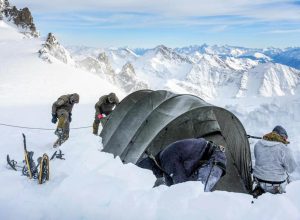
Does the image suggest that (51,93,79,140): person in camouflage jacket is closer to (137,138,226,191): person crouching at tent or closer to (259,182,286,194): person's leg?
(137,138,226,191): person crouching at tent

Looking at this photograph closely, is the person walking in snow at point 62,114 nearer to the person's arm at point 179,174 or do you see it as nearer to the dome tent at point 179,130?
the dome tent at point 179,130

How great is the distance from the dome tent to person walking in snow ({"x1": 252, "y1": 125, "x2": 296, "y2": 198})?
1255mm

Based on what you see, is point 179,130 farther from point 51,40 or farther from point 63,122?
point 51,40

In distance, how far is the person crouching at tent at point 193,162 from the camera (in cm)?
548

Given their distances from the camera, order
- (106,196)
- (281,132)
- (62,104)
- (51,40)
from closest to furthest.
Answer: (106,196) → (281,132) → (62,104) → (51,40)

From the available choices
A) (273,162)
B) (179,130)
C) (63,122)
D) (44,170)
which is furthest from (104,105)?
(273,162)

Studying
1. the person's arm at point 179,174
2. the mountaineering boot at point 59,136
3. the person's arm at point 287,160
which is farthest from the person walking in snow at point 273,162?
the mountaineering boot at point 59,136

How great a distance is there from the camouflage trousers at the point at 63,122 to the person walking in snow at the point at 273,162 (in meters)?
6.51

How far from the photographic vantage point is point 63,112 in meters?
11.7

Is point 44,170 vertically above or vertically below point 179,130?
below

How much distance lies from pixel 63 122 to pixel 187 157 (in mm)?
6892

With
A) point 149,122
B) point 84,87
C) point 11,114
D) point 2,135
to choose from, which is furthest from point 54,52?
point 149,122

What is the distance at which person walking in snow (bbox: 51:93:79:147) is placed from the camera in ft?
37.3

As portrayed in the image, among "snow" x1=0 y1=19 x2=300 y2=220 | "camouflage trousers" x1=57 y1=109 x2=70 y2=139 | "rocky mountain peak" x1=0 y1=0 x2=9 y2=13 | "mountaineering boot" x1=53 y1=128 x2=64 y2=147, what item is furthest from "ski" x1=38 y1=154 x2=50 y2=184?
"rocky mountain peak" x1=0 y1=0 x2=9 y2=13
